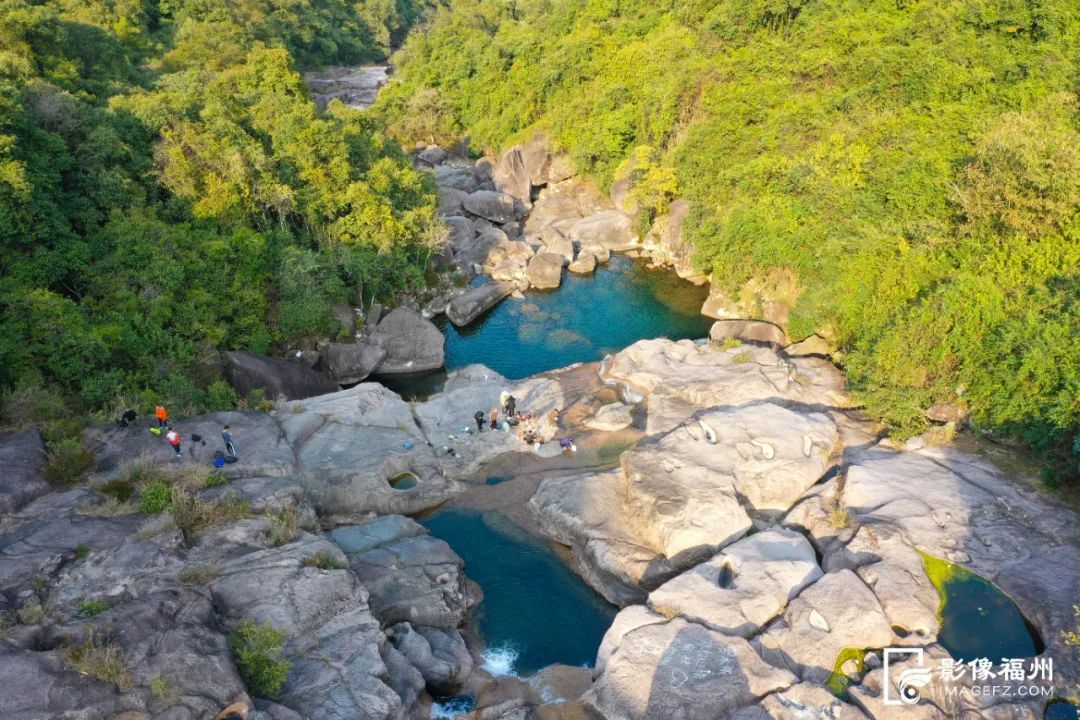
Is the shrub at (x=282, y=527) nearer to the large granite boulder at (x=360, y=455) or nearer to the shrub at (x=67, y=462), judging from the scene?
the large granite boulder at (x=360, y=455)

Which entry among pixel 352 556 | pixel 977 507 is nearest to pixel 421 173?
pixel 352 556

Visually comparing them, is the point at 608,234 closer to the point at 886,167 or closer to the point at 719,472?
the point at 886,167

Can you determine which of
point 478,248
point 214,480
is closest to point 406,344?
point 478,248

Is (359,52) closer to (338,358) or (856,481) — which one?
(338,358)

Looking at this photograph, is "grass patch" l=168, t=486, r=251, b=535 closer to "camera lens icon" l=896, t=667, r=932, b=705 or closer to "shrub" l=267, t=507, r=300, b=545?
"shrub" l=267, t=507, r=300, b=545

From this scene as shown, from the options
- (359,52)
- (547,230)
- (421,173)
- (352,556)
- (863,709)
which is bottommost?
(352,556)

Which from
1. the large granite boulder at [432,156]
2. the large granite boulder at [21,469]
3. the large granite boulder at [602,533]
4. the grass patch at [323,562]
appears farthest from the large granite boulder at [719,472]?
the large granite boulder at [432,156]
